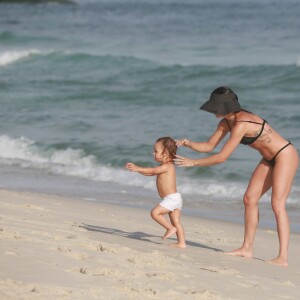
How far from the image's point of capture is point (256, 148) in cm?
688

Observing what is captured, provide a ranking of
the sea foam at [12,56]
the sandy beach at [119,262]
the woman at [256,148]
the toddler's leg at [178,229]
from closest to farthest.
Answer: the sandy beach at [119,262]
the woman at [256,148]
the toddler's leg at [178,229]
the sea foam at [12,56]

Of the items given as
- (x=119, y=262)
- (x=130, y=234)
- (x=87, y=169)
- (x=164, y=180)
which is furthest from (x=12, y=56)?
(x=119, y=262)

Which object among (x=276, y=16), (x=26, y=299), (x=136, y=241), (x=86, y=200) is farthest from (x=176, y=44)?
(x=26, y=299)

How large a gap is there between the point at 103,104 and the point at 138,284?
50.6 feet

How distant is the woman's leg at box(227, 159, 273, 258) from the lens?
22.9 feet

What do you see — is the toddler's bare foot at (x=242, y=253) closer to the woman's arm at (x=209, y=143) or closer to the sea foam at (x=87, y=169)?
the woman's arm at (x=209, y=143)

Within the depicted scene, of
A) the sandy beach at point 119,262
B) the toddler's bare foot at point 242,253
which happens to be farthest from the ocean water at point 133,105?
the toddler's bare foot at point 242,253

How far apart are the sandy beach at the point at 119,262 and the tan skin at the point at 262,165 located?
233 mm

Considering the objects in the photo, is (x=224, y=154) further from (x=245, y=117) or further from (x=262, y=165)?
(x=262, y=165)

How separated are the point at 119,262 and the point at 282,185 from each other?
143cm

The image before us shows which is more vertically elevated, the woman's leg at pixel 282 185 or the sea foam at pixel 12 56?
the sea foam at pixel 12 56

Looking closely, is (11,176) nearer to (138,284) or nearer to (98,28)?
(138,284)

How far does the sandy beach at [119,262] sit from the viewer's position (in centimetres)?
534

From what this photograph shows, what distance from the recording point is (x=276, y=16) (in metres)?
56.2
